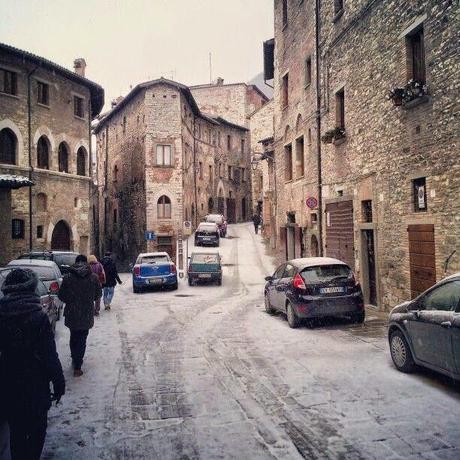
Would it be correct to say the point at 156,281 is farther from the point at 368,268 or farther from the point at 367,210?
the point at 367,210

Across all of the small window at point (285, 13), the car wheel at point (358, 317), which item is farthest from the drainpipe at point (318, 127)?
the car wheel at point (358, 317)

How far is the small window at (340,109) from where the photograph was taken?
15672 millimetres

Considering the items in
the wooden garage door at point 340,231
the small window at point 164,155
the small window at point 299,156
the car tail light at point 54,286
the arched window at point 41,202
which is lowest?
the car tail light at point 54,286

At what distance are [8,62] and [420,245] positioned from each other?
22.7m

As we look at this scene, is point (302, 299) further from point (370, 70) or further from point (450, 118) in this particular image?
point (370, 70)

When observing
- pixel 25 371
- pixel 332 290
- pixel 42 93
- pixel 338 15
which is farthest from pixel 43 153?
pixel 25 371

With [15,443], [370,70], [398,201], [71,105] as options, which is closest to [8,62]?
[71,105]

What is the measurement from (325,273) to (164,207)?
2698 centimetres

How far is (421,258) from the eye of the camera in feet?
35.1

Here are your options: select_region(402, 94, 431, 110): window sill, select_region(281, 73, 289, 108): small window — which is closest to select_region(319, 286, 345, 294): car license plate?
select_region(402, 94, 431, 110): window sill

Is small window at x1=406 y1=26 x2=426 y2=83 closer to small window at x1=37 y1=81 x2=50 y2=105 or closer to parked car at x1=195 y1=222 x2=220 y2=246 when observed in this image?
small window at x1=37 y1=81 x2=50 y2=105

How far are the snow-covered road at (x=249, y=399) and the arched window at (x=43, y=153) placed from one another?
18584 mm

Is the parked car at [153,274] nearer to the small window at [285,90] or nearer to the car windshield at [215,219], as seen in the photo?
the small window at [285,90]

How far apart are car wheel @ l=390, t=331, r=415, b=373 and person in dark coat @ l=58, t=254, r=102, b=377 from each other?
15.1ft
